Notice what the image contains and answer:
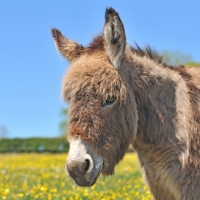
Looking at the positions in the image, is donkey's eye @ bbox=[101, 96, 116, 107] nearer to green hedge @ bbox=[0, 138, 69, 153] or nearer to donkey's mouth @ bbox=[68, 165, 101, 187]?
donkey's mouth @ bbox=[68, 165, 101, 187]

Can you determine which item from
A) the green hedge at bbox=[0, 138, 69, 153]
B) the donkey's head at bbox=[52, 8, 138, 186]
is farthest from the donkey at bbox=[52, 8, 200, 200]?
the green hedge at bbox=[0, 138, 69, 153]

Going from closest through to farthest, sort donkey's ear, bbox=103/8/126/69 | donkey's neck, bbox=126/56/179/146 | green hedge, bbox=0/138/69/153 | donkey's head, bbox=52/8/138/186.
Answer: donkey's head, bbox=52/8/138/186, donkey's ear, bbox=103/8/126/69, donkey's neck, bbox=126/56/179/146, green hedge, bbox=0/138/69/153

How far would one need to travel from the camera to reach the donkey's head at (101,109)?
3.59 meters

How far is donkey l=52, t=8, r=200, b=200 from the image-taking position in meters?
3.69

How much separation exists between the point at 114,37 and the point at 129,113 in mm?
683

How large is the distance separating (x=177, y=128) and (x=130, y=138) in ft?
1.81

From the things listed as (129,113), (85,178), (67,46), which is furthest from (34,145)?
(85,178)

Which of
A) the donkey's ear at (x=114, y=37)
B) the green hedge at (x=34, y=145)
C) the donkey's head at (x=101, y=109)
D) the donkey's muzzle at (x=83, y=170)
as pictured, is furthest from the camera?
the green hedge at (x=34, y=145)

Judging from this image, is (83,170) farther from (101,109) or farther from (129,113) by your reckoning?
(129,113)

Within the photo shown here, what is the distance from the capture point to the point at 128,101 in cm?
387

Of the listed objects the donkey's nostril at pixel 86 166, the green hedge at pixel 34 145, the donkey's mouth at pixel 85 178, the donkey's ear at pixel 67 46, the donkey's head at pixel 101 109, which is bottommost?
the green hedge at pixel 34 145

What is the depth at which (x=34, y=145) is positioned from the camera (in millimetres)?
31531

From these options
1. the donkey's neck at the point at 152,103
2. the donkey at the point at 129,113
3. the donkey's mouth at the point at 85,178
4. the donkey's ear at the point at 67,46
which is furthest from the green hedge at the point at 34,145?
Result: the donkey's mouth at the point at 85,178

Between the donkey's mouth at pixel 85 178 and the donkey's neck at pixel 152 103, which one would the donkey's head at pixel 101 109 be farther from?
the donkey's neck at pixel 152 103
